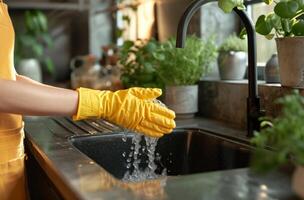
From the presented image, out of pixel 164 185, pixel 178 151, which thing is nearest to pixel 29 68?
pixel 178 151

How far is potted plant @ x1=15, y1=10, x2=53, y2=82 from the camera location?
9.12 feet

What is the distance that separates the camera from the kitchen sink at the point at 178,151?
3.55 ft

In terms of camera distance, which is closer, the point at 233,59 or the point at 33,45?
the point at 233,59

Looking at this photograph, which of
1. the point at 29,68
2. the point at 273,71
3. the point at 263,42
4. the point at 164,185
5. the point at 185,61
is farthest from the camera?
the point at 29,68

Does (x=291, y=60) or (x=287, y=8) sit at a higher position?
(x=287, y=8)

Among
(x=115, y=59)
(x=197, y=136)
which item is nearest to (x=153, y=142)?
(x=197, y=136)

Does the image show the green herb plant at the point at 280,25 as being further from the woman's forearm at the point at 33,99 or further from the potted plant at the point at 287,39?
the woman's forearm at the point at 33,99

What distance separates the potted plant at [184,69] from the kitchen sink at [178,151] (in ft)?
0.54

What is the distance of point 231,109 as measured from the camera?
1312mm

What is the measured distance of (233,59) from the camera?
1.38 metres

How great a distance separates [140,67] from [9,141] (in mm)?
662

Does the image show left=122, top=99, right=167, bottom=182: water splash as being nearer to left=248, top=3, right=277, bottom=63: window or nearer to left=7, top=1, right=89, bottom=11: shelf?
left=248, top=3, right=277, bottom=63: window

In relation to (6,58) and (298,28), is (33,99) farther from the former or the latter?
(298,28)

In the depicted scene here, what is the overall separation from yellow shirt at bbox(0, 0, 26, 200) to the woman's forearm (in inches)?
5.2
